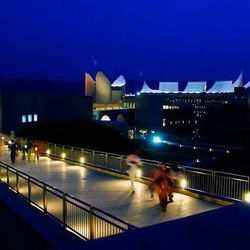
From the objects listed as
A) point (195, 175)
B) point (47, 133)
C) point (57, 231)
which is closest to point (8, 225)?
point (57, 231)

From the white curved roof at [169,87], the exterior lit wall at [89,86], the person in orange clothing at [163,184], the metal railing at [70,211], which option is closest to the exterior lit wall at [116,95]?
the exterior lit wall at [89,86]

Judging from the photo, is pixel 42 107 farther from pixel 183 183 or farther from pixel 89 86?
pixel 89 86

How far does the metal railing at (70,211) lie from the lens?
6871mm

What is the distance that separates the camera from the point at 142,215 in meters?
9.36

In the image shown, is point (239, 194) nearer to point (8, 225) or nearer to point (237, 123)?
point (8, 225)

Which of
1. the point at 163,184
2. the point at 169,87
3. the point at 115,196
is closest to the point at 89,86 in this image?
the point at 169,87

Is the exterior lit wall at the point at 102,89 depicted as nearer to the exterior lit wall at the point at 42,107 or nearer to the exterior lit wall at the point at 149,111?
the exterior lit wall at the point at 149,111

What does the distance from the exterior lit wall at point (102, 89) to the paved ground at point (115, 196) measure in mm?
77596

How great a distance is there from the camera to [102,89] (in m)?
94.5

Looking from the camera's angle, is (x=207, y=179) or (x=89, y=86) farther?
(x=89, y=86)

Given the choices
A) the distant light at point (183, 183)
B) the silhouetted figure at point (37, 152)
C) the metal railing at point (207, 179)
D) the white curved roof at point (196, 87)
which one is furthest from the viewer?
the white curved roof at point (196, 87)

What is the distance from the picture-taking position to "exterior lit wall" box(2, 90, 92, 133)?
44.2 m

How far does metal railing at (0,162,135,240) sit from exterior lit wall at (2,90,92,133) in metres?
33.7

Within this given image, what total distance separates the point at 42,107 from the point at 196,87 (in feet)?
349
